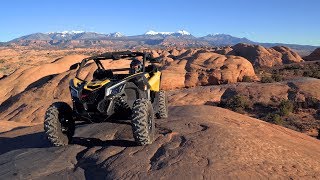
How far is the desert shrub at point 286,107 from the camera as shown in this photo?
2080 cm

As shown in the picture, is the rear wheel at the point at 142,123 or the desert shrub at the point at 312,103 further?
the desert shrub at the point at 312,103

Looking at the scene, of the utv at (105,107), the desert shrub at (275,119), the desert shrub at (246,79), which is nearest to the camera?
the utv at (105,107)

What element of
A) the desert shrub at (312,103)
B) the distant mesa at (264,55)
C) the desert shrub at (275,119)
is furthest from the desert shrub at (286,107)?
the distant mesa at (264,55)

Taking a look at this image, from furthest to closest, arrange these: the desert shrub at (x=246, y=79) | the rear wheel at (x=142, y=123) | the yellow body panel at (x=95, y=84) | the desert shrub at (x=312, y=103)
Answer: the desert shrub at (x=246, y=79) < the desert shrub at (x=312, y=103) < the yellow body panel at (x=95, y=84) < the rear wheel at (x=142, y=123)

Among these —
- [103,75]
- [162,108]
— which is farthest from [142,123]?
[162,108]

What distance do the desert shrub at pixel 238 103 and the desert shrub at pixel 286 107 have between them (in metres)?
2.03

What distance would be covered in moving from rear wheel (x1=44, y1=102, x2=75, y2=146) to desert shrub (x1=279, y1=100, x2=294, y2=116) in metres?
14.6

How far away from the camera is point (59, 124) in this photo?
8.47m

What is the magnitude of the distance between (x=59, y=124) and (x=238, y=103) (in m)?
15.8

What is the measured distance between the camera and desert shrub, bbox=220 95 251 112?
22609 mm

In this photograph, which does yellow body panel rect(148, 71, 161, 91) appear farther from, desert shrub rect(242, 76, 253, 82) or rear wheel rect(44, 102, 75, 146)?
desert shrub rect(242, 76, 253, 82)

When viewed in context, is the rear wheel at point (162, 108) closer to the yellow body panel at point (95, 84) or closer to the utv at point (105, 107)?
the utv at point (105, 107)

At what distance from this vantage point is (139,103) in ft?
25.7

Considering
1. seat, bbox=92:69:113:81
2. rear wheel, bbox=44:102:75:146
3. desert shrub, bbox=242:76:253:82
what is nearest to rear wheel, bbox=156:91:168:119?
seat, bbox=92:69:113:81
